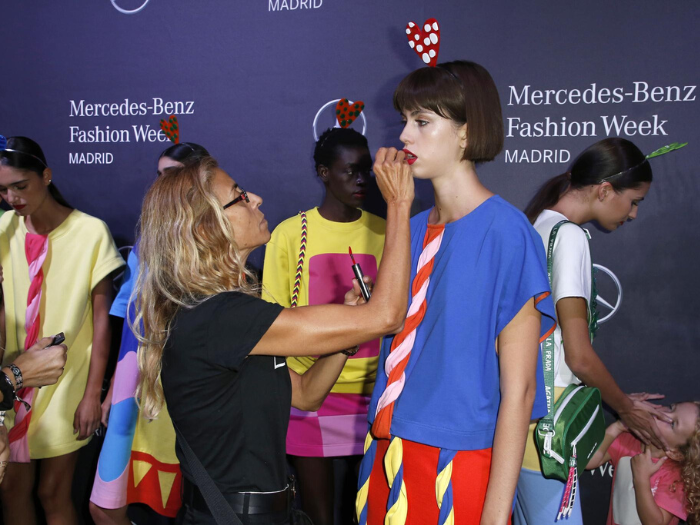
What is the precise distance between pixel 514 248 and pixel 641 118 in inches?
57.9

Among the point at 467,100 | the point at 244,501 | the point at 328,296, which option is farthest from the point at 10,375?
the point at 467,100

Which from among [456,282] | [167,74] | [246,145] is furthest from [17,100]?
[456,282]

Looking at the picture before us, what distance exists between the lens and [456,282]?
1.30 meters

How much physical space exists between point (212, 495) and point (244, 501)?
0.07 m

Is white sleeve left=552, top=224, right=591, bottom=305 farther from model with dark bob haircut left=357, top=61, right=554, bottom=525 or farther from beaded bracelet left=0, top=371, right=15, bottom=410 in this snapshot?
beaded bracelet left=0, top=371, right=15, bottom=410

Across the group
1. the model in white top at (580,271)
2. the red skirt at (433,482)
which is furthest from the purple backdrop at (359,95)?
the red skirt at (433,482)

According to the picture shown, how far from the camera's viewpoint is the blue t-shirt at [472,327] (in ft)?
4.13

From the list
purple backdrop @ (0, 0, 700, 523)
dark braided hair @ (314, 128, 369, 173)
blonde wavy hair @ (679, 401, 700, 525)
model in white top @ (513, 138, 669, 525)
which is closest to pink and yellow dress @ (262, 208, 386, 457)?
dark braided hair @ (314, 128, 369, 173)

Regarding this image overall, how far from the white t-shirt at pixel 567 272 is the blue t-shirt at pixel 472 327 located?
537 mm

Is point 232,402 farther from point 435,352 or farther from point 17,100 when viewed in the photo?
point 17,100

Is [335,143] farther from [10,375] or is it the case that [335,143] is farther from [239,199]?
[10,375]

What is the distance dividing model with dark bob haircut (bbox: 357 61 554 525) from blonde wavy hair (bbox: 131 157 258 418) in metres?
0.40

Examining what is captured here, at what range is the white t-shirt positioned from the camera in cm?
183

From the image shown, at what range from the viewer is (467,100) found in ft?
4.45
